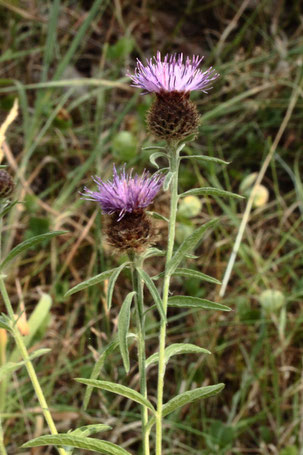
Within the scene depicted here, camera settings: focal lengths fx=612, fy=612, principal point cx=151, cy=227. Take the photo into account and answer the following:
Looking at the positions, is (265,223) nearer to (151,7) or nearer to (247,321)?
(247,321)

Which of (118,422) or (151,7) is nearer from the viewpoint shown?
(118,422)

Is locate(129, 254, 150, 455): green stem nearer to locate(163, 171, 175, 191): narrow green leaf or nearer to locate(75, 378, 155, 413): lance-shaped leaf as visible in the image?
locate(75, 378, 155, 413): lance-shaped leaf

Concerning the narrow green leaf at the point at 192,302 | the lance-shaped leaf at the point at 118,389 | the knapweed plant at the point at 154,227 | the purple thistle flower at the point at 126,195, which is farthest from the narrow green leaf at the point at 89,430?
the purple thistle flower at the point at 126,195

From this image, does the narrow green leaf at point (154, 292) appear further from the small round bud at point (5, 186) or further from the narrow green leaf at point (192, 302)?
the small round bud at point (5, 186)

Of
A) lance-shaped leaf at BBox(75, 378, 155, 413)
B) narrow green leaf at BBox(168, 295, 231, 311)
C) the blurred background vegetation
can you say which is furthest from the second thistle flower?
the blurred background vegetation

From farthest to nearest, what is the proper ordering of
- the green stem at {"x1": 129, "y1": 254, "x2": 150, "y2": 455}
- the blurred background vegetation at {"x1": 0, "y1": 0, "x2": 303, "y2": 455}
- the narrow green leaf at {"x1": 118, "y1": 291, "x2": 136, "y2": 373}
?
the blurred background vegetation at {"x1": 0, "y1": 0, "x2": 303, "y2": 455} → the green stem at {"x1": 129, "y1": 254, "x2": 150, "y2": 455} → the narrow green leaf at {"x1": 118, "y1": 291, "x2": 136, "y2": 373}

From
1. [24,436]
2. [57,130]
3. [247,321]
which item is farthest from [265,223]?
[24,436]

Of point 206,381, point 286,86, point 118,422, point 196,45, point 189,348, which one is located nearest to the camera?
point 189,348
